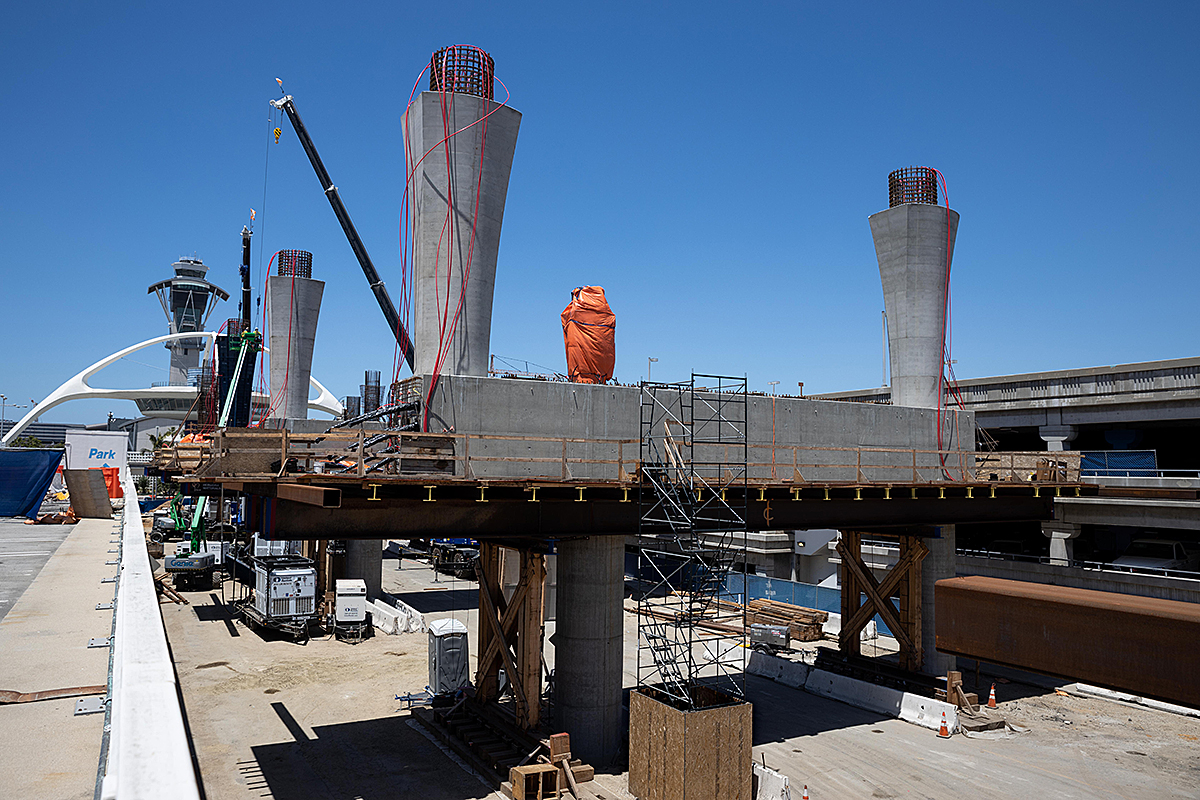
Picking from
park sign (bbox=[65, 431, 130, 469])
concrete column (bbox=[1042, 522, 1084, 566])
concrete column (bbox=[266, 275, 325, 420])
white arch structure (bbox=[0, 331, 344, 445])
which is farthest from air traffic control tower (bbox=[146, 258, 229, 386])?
concrete column (bbox=[1042, 522, 1084, 566])

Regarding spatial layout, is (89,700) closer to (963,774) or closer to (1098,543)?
(963,774)

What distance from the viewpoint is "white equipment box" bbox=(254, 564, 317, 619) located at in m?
31.5

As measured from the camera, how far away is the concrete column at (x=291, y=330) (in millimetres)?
43031

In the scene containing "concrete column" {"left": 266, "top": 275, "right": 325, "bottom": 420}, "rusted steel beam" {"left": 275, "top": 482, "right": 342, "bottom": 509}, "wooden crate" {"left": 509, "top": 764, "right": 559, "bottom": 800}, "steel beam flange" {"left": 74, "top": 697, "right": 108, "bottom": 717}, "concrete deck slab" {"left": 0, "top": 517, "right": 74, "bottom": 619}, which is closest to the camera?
"steel beam flange" {"left": 74, "top": 697, "right": 108, "bottom": 717}

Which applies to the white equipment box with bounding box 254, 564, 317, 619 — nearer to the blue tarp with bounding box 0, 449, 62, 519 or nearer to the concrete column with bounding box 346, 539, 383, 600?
the concrete column with bounding box 346, 539, 383, 600

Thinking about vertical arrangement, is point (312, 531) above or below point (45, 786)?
above

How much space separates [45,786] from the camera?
32.9 ft

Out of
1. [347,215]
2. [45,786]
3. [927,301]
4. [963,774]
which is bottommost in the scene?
[963,774]

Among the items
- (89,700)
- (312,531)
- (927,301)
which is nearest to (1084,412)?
(927,301)

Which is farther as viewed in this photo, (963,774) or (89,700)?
(963,774)

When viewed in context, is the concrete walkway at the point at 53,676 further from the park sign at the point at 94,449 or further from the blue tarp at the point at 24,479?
the park sign at the point at 94,449

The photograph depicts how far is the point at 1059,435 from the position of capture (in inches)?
1426

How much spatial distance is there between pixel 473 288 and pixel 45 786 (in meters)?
12.5

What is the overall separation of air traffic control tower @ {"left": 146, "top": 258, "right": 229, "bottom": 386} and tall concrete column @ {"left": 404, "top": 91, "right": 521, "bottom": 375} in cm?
17918
